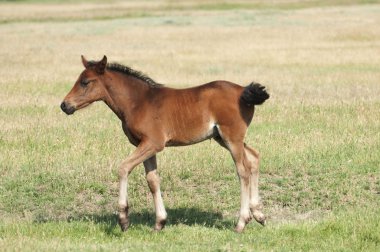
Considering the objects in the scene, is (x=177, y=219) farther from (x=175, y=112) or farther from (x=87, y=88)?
(x=87, y=88)

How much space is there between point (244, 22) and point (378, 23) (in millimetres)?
10755

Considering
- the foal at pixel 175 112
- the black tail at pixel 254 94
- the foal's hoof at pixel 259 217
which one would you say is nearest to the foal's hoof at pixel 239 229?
the foal at pixel 175 112

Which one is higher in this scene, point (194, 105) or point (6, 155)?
point (194, 105)

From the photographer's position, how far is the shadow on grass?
35.9 ft

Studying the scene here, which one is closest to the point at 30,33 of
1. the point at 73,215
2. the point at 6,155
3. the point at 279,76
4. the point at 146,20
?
the point at 146,20

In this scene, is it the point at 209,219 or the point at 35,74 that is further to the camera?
the point at 35,74

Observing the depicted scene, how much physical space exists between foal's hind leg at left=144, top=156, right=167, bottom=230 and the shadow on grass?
0.38 metres

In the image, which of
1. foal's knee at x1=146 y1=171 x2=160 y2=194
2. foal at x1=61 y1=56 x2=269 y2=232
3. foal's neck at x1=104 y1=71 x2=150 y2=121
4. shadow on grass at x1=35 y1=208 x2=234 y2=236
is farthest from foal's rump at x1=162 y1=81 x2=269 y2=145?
shadow on grass at x1=35 y1=208 x2=234 y2=236

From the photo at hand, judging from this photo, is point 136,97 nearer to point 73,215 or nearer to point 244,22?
point 73,215

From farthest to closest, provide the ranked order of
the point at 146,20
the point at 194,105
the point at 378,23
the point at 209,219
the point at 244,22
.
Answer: the point at 146,20, the point at 244,22, the point at 378,23, the point at 209,219, the point at 194,105

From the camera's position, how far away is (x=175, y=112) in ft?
33.9

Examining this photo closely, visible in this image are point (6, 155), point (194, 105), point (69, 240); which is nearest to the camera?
point (69, 240)

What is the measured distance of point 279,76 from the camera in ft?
89.0

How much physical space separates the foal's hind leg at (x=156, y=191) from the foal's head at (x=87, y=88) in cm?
110
